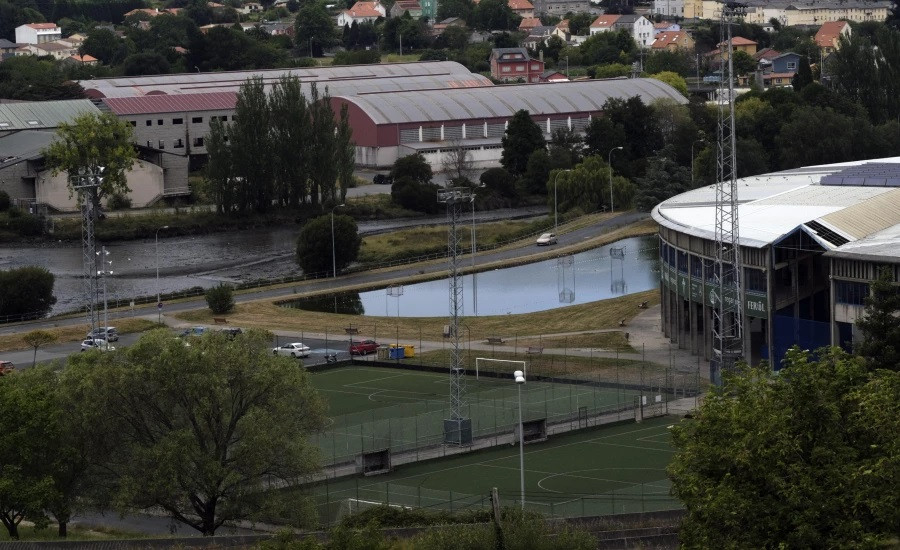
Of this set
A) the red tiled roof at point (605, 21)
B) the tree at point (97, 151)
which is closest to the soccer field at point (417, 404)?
the tree at point (97, 151)

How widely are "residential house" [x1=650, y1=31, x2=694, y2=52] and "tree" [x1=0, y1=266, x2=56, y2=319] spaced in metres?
94.7

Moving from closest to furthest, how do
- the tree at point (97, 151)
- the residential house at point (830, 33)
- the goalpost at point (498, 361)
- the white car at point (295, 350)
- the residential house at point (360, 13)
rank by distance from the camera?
the goalpost at point (498, 361) → the white car at point (295, 350) → the tree at point (97, 151) → the residential house at point (830, 33) → the residential house at point (360, 13)

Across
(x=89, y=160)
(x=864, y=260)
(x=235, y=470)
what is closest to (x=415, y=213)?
(x=89, y=160)

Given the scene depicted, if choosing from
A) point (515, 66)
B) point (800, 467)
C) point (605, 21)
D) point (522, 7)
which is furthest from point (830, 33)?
point (800, 467)

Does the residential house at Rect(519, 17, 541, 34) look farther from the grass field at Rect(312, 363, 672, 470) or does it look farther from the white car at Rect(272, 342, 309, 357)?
the grass field at Rect(312, 363, 672, 470)

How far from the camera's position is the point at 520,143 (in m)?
90.3

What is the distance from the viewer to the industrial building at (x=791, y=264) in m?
42.8

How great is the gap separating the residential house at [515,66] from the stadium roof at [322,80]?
10.2m

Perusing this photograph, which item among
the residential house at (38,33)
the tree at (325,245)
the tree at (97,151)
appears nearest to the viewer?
the tree at (325,245)

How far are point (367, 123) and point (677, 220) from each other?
46663 mm

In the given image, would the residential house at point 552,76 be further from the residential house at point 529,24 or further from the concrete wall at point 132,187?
the concrete wall at point 132,187

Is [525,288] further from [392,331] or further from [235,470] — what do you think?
[235,470]

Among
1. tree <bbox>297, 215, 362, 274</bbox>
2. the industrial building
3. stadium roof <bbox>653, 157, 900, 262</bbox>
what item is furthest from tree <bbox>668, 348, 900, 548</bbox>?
tree <bbox>297, 215, 362, 274</bbox>

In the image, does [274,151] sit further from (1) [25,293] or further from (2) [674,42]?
(2) [674,42]
